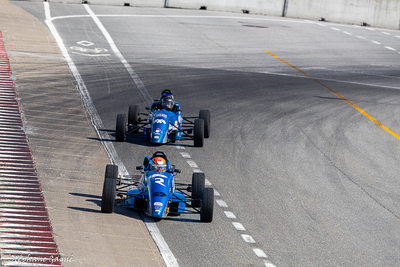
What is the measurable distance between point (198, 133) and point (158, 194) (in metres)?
5.32

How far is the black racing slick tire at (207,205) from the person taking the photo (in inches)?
471

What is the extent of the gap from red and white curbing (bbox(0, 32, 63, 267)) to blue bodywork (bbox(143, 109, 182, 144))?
350 cm

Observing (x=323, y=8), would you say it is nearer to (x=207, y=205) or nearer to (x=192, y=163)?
(x=192, y=163)

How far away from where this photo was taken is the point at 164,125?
17.1m

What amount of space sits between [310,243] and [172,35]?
23488mm

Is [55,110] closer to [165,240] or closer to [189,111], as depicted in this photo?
[189,111]

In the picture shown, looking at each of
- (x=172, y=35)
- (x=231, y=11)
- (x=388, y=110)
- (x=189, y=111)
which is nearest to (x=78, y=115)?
(x=189, y=111)

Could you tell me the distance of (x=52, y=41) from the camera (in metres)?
29.6

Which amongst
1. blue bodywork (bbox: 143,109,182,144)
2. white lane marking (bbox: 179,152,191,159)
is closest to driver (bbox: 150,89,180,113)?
blue bodywork (bbox: 143,109,182,144)

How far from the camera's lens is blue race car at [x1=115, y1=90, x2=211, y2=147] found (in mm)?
17109

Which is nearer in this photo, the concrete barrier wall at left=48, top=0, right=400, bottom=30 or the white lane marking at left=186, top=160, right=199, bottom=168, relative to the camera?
the white lane marking at left=186, top=160, right=199, bottom=168

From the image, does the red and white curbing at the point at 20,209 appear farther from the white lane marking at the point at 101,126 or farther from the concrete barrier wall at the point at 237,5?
the concrete barrier wall at the point at 237,5

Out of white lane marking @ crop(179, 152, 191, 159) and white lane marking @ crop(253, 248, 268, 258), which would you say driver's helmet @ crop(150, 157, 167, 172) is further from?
white lane marking @ crop(179, 152, 191, 159)

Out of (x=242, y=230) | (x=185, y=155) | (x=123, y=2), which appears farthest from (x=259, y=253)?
(x=123, y=2)
